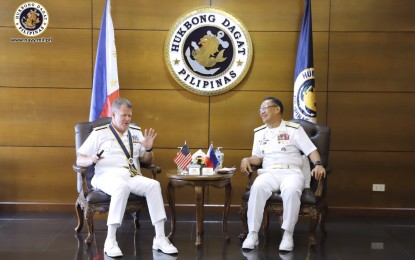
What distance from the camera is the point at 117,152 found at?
376cm

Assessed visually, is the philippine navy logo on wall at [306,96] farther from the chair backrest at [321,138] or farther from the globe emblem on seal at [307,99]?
the chair backrest at [321,138]

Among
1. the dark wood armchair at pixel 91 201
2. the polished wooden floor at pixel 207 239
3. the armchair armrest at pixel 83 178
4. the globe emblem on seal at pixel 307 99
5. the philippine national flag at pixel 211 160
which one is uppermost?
the globe emblem on seal at pixel 307 99

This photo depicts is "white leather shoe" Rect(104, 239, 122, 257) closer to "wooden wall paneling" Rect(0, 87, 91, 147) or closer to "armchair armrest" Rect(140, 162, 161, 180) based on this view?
"armchair armrest" Rect(140, 162, 161, 180)

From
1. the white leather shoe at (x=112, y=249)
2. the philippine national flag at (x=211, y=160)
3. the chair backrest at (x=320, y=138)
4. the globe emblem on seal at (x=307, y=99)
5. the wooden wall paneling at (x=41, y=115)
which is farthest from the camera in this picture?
the wooden wall paneling at (x=41, y=115)

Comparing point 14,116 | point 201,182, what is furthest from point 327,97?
point 14,116

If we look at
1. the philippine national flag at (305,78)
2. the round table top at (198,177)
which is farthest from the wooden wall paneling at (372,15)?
the round table top at (198,177)

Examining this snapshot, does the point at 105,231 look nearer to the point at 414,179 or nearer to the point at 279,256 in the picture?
the point at 279,256

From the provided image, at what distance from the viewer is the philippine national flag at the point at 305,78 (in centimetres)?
441

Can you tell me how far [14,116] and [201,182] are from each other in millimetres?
2453

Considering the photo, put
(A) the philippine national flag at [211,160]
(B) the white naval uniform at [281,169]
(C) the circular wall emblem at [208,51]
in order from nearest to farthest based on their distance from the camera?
(B) the white naval uniform at [281,169] → (A) the philippine national flag at [211,160] → (C) the circular wall emblem at [208,51]

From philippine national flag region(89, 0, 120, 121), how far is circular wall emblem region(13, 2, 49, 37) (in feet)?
2.43

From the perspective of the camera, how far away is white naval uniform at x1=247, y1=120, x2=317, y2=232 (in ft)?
11.7

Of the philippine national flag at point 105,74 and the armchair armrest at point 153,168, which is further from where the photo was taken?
the philippine national flag at point 105,74

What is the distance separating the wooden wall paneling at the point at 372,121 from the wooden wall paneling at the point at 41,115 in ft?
9.15
